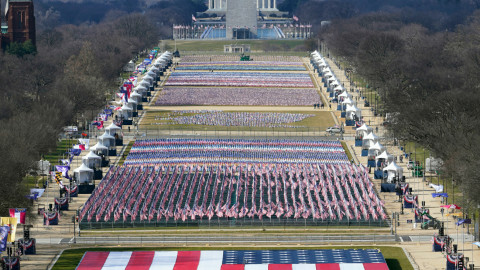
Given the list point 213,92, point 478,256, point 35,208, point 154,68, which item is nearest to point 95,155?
point 35,208

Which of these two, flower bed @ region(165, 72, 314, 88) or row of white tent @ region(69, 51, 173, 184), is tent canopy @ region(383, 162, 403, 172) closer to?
row of white tent @ region(69, 51, 173, 184)

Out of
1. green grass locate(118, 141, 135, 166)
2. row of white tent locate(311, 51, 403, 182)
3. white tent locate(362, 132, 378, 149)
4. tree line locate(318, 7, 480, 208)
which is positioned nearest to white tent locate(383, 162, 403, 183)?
row of white tent locate(311, 51, 403, 182)

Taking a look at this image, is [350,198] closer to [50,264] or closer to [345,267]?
[345,267]

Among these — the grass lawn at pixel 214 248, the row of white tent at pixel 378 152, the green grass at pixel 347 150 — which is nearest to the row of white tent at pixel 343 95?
the row of white tent at pixel 378 152

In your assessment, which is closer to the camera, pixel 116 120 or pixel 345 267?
pixel 345 267

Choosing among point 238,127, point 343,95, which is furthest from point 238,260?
point 343,95

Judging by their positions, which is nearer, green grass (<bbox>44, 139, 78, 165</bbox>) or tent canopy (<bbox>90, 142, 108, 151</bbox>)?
tent canopy (<bbox>90, 142, 108, 151</bbox>)
